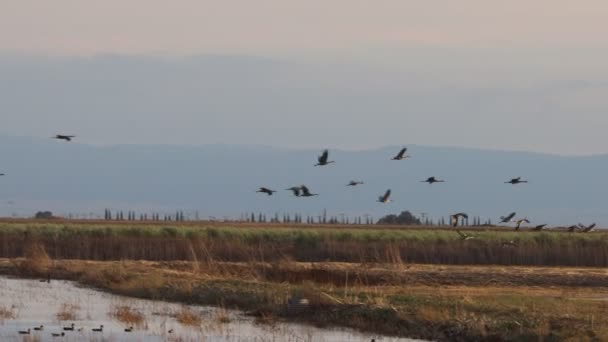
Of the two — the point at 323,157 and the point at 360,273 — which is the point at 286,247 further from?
the point at 323,157

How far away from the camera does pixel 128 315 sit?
3369 centimetres

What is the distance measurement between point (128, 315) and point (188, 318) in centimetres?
156

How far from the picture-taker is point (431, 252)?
6247 centimetres

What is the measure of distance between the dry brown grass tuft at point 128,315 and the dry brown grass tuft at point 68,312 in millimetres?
928

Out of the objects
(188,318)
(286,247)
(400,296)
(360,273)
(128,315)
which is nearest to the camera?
(188,318)

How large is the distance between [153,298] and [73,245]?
20.7 meters

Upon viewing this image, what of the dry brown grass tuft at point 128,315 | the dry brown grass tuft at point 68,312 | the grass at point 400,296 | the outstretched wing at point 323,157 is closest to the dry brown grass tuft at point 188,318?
the grass at point 400,296

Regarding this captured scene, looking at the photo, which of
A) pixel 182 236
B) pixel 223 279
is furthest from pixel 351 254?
pixel 223 279

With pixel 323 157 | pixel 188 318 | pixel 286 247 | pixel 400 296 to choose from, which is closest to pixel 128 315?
pixel 188 318

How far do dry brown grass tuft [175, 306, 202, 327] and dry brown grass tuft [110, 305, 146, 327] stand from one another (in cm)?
84

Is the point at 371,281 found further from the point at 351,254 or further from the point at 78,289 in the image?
the point at 351,254

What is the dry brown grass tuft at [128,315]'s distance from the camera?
32.7 metres

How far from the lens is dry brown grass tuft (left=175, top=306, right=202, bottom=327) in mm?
32312

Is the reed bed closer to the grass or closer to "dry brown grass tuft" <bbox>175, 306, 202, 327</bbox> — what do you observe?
the grass
